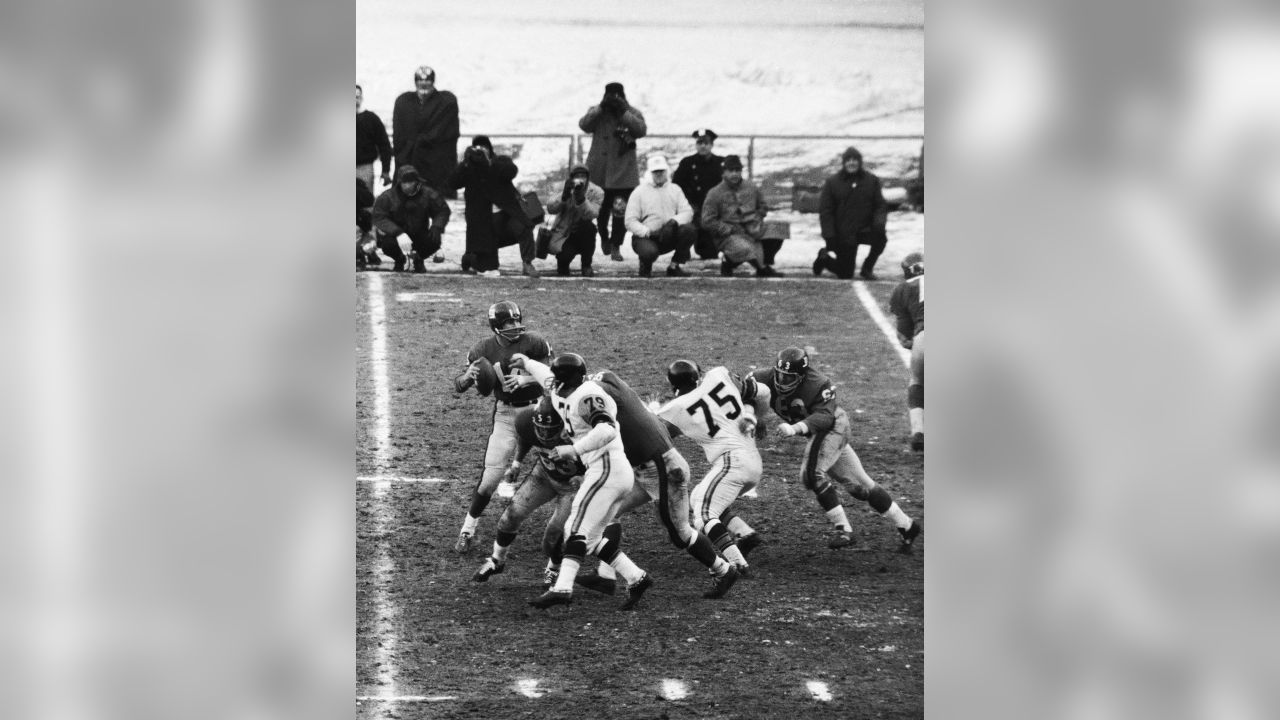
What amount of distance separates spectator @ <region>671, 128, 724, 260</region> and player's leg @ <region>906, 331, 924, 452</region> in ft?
3.52

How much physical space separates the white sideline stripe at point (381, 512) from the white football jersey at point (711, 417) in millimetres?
1277

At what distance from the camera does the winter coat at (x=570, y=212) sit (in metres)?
9.57

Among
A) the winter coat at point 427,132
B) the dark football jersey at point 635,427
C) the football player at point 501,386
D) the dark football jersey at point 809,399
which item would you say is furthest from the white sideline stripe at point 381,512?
the dark football jersey at point 809,399

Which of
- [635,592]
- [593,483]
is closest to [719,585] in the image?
[635,592]

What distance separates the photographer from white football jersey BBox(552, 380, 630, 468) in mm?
8914

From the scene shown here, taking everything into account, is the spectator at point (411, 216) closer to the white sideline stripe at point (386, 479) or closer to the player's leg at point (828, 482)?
the white sideline stripe at point (386, 479)

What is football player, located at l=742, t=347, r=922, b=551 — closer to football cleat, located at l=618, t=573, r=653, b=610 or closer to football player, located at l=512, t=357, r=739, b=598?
football player, located at l=512, t=357, r=739, b=598

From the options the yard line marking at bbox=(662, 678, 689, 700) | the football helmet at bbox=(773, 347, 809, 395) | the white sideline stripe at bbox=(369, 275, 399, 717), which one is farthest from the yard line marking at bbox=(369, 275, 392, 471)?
the football helmet at bbox=(773, 347, 809, 395)

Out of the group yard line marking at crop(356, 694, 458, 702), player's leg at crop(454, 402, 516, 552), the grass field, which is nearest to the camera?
yard line marking at crop(356, 694, 458, 702)
